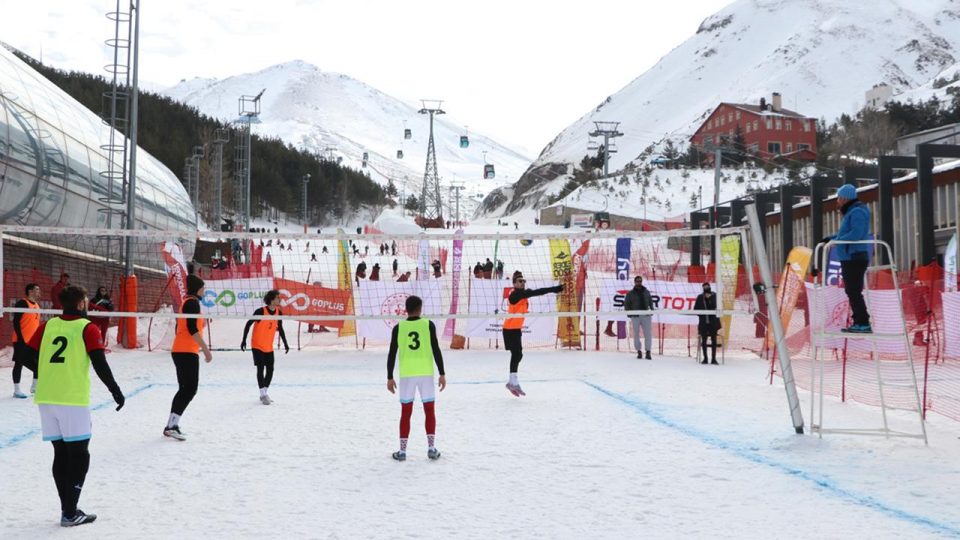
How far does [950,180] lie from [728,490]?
18.8m

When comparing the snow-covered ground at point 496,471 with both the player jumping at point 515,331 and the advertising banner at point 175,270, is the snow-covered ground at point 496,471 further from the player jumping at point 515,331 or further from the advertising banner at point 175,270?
the advertising banner at point 175,270

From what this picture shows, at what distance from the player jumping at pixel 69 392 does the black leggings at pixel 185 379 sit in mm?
3021

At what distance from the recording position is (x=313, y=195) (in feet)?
399

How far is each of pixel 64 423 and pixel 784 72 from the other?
6697 inches

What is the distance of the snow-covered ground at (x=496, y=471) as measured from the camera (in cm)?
542

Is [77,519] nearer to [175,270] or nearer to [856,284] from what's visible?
[856,284]

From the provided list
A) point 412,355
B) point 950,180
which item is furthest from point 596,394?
point 950,180

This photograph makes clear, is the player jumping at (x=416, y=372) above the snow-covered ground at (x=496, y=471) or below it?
above

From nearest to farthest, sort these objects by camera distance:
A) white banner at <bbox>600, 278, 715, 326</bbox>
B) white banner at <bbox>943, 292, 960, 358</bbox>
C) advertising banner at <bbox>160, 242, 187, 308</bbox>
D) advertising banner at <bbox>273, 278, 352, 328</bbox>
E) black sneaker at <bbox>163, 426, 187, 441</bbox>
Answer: black sneaker at <bbox>163, 426, 187, 441</bbox>
white banner at <bbox>943, 292, 960, 358</bbox>
white banner at <bbox>600, 278, 715, 326</bbox>
advertising banner at <bbox>160, 242, 187, 308</bbox>
advertising banner at <bbox>273, 278, 352, 328</bbox>

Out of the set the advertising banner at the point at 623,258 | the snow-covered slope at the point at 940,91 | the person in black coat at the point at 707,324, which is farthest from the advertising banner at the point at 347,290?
the snow-covered slope at the point at 940,91

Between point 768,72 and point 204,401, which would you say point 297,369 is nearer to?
point 204,401

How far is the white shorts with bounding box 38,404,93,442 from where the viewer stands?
Result: 18.0 feet

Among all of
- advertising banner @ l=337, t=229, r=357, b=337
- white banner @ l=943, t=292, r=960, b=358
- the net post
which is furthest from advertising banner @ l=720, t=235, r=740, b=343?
the net post

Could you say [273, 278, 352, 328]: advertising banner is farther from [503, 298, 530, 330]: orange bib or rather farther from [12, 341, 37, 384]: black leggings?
[503, 298, 530, 330]: orange bib
